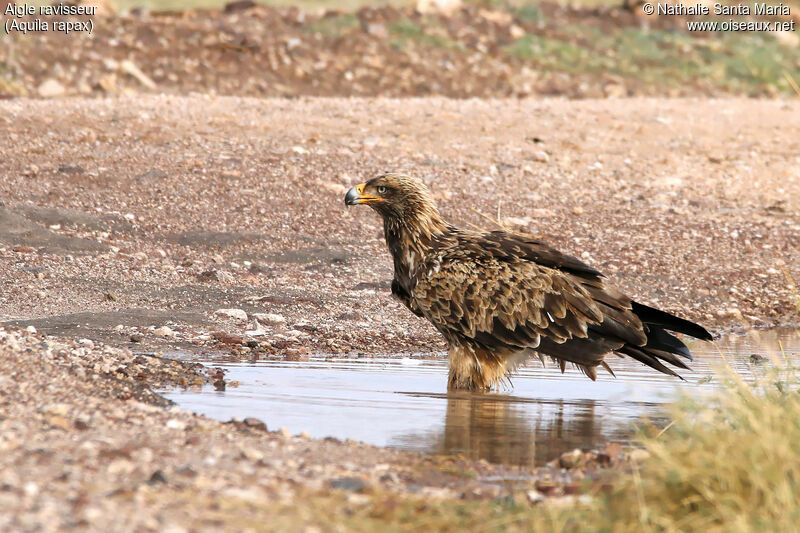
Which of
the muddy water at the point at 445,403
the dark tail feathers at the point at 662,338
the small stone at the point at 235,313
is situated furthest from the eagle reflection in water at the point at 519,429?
the small stone at the point at 235,313

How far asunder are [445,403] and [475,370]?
2.09 ft

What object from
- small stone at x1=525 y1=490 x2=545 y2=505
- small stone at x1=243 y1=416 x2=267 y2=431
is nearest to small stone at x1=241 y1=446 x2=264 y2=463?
small stone at x1=243 y1=416 x2=267 y2=431

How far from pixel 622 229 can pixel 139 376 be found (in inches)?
267

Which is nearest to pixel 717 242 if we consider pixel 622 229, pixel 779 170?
pixel 622 229

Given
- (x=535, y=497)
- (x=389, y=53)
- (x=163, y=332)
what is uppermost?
(x=389, y=53)

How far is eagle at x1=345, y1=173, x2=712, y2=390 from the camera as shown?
7.52 metres

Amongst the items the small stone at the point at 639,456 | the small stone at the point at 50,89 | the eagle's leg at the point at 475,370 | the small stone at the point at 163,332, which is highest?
the small stone at the point at 50,89

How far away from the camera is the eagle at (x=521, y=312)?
752 centimetres

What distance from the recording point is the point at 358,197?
8273 millimetres

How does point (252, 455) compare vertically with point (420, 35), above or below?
below

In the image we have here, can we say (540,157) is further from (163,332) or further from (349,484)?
(349,484)

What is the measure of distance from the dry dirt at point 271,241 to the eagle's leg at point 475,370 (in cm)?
118

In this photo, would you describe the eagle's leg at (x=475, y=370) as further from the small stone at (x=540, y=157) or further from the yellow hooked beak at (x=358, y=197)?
the small stone at (x=540, y=157)

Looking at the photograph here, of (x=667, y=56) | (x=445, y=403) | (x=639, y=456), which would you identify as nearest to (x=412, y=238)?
(x=445, y=403)
